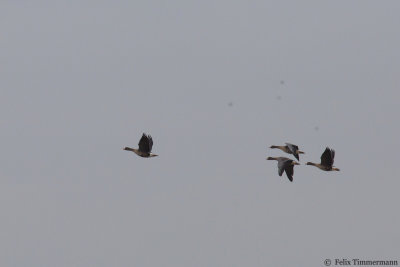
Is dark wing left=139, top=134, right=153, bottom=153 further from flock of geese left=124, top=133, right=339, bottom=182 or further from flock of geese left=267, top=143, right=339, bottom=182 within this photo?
flock of geese left=267, top=143, right=339, bottom=182

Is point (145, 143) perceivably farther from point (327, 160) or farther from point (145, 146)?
point (327, 160)

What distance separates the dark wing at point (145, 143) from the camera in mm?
119562

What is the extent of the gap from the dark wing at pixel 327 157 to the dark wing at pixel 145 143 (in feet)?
48.3

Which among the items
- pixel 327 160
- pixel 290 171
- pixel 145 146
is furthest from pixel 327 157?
pixel 145 146

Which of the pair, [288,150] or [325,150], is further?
[288,150]

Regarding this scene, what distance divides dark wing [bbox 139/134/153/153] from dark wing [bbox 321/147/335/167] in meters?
14.7

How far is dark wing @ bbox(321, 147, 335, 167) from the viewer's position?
11906 cm

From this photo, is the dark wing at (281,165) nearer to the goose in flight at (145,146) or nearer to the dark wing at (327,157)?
the dark wing at (327,157)

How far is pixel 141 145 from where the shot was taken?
395 feet

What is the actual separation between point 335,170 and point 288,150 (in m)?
7.41

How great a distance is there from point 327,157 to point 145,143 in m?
15.5

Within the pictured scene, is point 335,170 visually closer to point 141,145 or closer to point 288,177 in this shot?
point 288,177

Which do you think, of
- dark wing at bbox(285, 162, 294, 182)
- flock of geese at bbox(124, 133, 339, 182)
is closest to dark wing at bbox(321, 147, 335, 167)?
flock of geese at bbox(124, 133, 339, 182)

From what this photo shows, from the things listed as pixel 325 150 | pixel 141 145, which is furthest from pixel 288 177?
pixel 141 145
